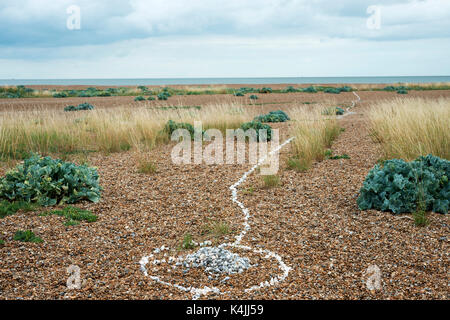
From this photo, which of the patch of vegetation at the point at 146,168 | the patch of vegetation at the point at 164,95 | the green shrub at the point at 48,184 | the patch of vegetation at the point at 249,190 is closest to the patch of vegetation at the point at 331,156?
the patch of vegetation at the point at 249,190

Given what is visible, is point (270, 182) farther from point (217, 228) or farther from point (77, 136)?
point (77, 136)

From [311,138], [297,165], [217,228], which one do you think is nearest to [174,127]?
[311,138]

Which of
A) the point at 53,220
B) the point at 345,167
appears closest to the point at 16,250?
the point at 53,220

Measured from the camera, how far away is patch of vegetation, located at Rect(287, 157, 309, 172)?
7359 mm

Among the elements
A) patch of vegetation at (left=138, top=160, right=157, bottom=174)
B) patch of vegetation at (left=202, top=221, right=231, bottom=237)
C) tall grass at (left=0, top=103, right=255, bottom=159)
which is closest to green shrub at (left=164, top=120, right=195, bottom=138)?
tall grass at (left=0, top=103, right=255, bottom=159)

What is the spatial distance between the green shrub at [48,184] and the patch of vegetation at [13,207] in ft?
0.40

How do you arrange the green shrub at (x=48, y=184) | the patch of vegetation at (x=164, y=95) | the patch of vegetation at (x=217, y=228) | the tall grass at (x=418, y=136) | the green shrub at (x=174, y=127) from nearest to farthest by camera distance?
the patch of vegetation at (x=217, y=228), the green shrub at (x=48, y=184), the tall grass at (x=418, y=136), the green shrub at (x=174, y=127), the patch of vegetation at (x=164, y=95)

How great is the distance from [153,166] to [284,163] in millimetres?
2609

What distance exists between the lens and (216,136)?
11.0 meters

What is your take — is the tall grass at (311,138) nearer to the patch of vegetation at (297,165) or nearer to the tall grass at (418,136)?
the patch of vegetation at (297,165)

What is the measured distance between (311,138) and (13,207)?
18.6 ft

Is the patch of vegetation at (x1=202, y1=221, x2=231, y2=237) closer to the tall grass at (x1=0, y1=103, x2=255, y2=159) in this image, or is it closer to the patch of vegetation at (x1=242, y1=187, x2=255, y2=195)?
the patch of vegetation at (x1=242, y1=187, x2=255, y2=195)

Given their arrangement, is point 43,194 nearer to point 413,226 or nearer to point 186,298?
point 186,298

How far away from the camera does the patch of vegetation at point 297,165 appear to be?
7359 millimetres
